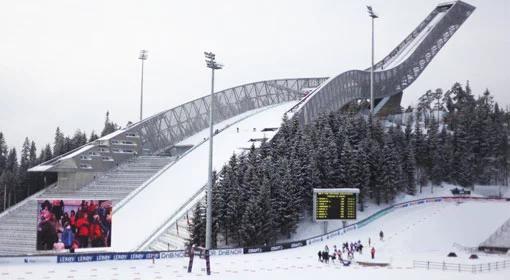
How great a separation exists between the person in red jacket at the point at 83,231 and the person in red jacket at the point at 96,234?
0.26 meters

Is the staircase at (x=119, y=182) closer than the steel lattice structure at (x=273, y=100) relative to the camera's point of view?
Yes

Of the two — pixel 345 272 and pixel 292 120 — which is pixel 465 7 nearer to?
pixel 292 120

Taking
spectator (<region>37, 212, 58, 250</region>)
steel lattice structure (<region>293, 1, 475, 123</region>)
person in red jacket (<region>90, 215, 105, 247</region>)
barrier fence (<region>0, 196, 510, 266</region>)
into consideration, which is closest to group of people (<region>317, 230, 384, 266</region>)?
barrier fence (<region>0, 196, 510, 266</region>)

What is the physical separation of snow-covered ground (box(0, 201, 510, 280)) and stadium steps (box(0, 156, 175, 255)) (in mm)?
18873

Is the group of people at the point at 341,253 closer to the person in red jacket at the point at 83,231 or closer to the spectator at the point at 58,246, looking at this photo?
the person in red jacket at the point at 83,231

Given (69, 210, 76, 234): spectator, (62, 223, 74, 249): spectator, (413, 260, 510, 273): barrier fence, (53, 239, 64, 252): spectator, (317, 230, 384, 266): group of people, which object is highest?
(69, 210, 76, 234): spectator

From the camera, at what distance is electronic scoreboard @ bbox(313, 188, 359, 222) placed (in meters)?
42.1

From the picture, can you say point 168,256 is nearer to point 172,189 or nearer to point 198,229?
point 198,229

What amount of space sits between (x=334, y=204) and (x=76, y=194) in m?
26.4

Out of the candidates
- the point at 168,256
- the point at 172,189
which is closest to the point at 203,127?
the point at 172,189

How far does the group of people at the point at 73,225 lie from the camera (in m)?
29.6

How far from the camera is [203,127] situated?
77.6 m

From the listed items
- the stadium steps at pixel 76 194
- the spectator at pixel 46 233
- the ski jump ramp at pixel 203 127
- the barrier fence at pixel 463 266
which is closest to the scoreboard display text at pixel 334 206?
the barrier fence at pixel 463 266

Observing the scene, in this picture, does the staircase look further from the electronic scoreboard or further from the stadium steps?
the electronic scoreboard
